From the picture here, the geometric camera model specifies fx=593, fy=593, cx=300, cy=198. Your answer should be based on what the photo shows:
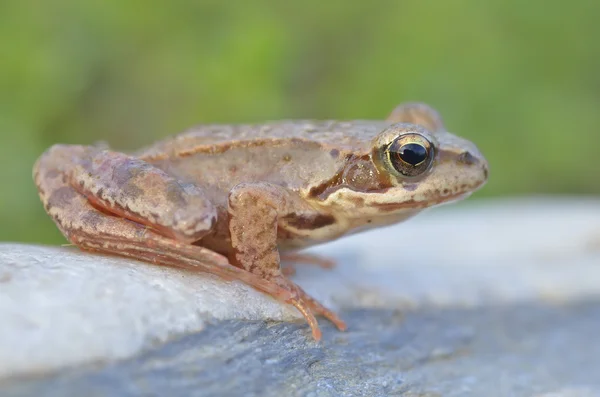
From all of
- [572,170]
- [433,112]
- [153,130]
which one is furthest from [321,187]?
[572,170]

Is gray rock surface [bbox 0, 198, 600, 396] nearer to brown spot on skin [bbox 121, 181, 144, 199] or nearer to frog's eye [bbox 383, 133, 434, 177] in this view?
brown spot on skin [bbox 121, 181, 144, 199]

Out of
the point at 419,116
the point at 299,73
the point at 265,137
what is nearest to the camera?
the point at 265,137

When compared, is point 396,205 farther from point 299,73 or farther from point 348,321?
point 299,73

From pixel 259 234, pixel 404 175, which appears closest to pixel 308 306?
pixel 259 234

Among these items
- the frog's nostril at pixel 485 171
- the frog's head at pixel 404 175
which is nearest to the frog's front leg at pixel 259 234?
the frog's head at pixel 404 175

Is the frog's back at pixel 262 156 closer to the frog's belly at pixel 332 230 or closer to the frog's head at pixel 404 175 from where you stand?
the frog's head at pixel 404 175

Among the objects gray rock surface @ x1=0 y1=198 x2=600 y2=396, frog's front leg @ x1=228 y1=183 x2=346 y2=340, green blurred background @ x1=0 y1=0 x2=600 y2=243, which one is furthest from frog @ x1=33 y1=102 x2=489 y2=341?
green blurred background @ x1=0 y1=0 x2=600 y2=243

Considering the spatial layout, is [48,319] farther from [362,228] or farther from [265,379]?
[362,228]
